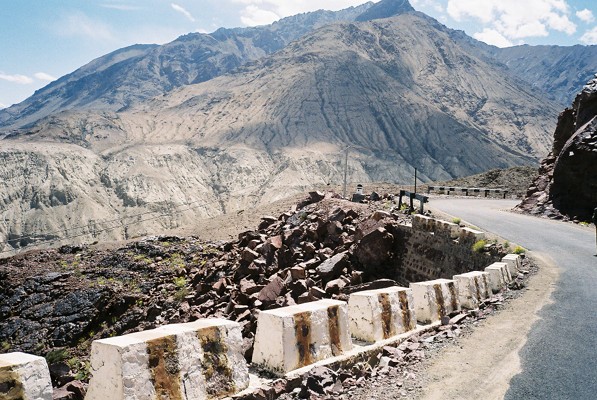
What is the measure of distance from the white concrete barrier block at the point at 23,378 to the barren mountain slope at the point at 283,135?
253ft

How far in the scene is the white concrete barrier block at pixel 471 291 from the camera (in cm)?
853

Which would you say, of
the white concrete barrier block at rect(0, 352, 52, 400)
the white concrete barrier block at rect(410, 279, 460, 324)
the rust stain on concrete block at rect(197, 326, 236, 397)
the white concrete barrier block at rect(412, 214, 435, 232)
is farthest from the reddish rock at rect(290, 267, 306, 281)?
the white concrete barrier block at rect(0, 352, 52, 400)

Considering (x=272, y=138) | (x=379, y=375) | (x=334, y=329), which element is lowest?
(x=379, y=375)

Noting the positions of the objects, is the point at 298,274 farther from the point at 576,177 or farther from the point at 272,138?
the point at 272,138

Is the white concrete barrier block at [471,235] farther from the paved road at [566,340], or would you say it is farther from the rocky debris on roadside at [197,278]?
the paved road at [566,340]

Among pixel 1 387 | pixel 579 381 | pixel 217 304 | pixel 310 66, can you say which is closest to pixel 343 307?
pixel 579 381

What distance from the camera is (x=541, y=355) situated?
600 cm

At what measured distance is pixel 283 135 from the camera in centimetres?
12144

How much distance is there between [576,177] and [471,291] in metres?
15.8

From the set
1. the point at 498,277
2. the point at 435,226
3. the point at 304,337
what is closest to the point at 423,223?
the point at 435,226

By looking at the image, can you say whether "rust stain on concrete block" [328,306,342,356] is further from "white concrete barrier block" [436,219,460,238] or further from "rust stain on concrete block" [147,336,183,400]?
"white concrete barrier block" [436,219,460,238]

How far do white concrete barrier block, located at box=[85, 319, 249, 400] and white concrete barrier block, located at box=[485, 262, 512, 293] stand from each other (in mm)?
6519

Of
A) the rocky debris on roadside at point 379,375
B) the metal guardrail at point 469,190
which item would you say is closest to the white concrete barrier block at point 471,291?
the rocky debris on roadside at point 379,375

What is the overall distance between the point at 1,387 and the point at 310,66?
15812 centimetres
